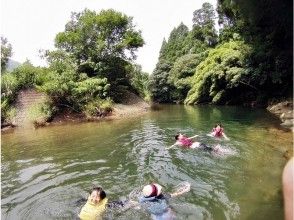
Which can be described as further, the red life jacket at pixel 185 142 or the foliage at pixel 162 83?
the foliage at pixel 162 83

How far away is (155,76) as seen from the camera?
6309cm

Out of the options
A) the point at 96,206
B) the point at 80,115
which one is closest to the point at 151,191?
the point at 96,206

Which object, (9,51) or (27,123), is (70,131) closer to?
(27,123)

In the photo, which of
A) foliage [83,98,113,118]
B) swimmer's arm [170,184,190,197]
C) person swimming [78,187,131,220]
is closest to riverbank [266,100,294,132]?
swimmer's arm [170,184,190,197]

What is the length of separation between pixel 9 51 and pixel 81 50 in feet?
36.8

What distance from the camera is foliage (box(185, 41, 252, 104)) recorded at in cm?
3545

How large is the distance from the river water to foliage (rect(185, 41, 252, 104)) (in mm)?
15126

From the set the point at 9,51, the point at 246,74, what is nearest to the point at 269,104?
the point at 246,74

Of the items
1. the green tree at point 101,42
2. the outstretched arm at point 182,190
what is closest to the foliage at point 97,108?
the green tree at point 101,42

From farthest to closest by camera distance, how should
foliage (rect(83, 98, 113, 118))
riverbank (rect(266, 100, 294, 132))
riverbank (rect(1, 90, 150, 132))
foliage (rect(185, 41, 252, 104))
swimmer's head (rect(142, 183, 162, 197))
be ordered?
foliage (rect(185, 41, 252, 104)) < foliage (rect(83, 98, 113, 118)) < riverbank (rect(1, 90, 150, 132)) < riverbank (rect(266, 100, 294, 132)) < swimmer's head (rect(142, 183, 162, 197))

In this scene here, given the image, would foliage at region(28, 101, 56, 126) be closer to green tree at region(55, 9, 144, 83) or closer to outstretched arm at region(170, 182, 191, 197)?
green tree at region(55, 9, 144, 83)

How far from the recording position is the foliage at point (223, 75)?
116ft

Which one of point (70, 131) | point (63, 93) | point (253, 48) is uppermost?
point (253, 48)

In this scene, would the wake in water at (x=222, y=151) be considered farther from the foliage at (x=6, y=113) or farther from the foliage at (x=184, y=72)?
the foliage at (x=184, y=72)
